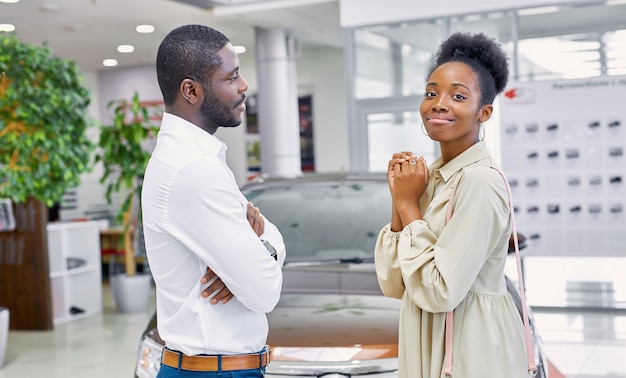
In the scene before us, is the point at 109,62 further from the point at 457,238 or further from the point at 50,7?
the point at 457,238

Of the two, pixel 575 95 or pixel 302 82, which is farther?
pixel 302 82

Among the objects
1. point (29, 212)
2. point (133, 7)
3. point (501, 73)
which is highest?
point (133, 7)

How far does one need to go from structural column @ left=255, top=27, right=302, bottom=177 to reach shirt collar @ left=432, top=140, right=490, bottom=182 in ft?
29.7

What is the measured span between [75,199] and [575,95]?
6.94 metres

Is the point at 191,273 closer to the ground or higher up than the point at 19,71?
closer to the ground

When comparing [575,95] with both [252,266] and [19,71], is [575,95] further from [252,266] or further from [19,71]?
[252,266]

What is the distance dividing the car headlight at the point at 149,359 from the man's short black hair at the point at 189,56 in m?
1.44

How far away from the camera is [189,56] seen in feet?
5.16

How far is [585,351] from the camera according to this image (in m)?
5.41

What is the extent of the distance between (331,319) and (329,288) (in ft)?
1.29

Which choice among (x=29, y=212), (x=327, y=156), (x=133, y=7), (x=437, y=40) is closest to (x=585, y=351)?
(x=437, y=40)

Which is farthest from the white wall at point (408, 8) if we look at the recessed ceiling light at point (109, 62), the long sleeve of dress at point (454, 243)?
the long sleeve of dress at point (454, 243)

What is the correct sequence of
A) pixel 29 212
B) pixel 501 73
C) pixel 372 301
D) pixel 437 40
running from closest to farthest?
pixel 501 73 < pixel 372 301 < pixel 29 212 < pixel 437 40

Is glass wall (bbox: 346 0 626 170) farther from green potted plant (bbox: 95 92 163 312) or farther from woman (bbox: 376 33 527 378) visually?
woman (bbox: 376 33 527 378)
